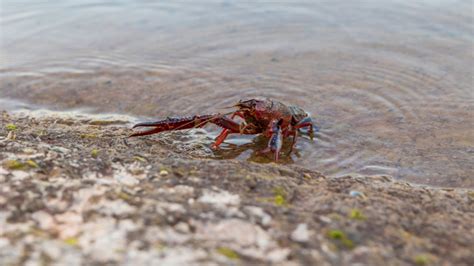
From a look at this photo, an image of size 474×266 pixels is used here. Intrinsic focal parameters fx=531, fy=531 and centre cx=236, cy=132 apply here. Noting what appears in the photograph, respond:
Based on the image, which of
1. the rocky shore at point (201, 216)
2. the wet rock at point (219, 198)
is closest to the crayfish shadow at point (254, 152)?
the rocky shore at point (201, 216)

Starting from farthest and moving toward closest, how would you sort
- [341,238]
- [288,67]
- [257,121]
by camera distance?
1. [288,67]
2. [257,121]
3. [341,238]

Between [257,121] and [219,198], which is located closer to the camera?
[219,198]

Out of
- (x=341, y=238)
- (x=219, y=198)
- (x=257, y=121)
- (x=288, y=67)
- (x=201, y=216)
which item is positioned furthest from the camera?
(x=288, y=67)

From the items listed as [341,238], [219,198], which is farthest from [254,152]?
[341,238]

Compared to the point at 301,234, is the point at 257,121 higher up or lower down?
lower down

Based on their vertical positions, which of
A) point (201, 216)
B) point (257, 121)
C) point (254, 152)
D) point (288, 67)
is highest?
point (201, 216)

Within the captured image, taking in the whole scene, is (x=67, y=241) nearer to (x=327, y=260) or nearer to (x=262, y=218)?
(x=262, y=218)

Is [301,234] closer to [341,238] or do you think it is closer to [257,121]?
[341,238]
